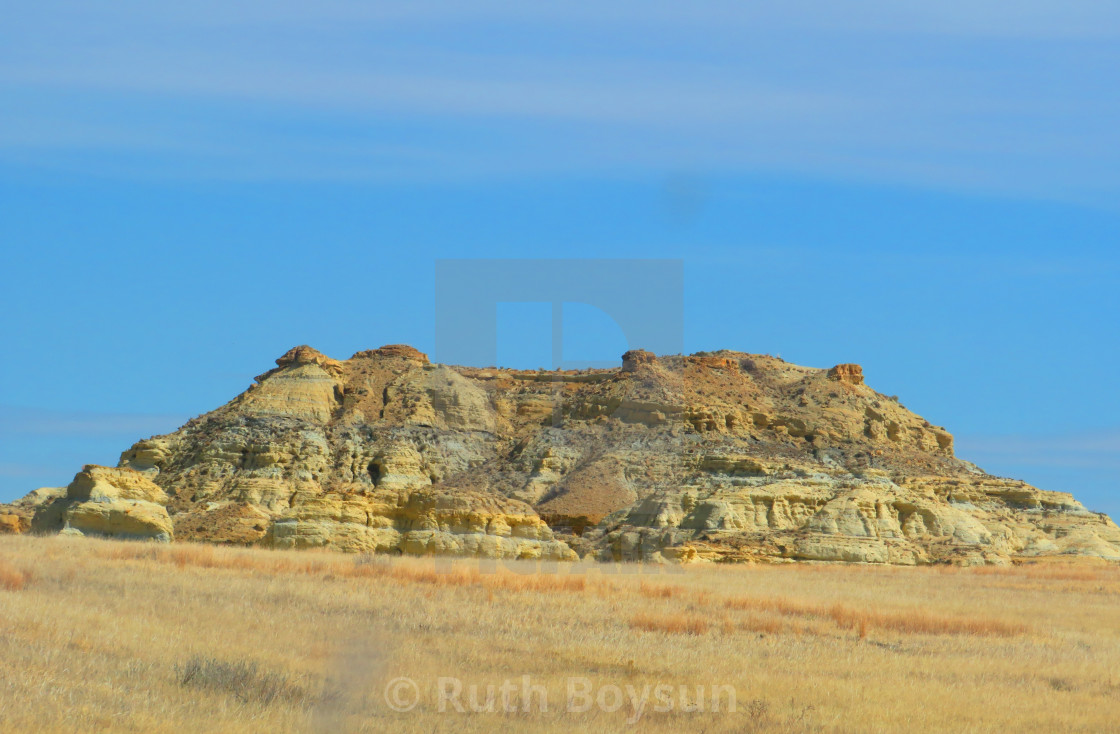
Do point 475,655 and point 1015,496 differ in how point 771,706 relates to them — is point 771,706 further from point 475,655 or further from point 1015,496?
point 1015,496

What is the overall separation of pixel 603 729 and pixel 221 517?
38.8 m

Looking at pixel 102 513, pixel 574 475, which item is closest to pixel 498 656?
pixel 102 513

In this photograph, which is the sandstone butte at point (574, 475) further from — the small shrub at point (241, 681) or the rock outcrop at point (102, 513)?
the small shrub at point (241, 681)

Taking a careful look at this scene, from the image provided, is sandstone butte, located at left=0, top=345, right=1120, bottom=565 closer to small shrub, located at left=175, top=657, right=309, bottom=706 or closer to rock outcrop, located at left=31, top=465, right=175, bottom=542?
rock outcrop, located at left=31, top=465, right=175, bottom=542

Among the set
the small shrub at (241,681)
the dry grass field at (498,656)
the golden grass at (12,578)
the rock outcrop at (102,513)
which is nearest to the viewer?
the dry grass field at (498,656)

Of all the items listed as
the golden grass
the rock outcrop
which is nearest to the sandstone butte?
the rock outcrop

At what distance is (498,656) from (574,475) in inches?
2462

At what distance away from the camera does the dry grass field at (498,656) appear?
31.3ft

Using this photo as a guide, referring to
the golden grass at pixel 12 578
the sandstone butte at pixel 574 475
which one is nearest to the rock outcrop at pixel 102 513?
the sandstone butte at pixel 574 475

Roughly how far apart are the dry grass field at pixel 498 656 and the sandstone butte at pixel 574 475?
14782mm

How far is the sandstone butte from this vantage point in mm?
37875

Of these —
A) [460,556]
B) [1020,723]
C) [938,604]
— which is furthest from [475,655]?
[460,556]

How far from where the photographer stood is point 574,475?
7531 cm

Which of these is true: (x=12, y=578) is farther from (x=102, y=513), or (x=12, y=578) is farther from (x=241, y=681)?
(x=102, y=513)
